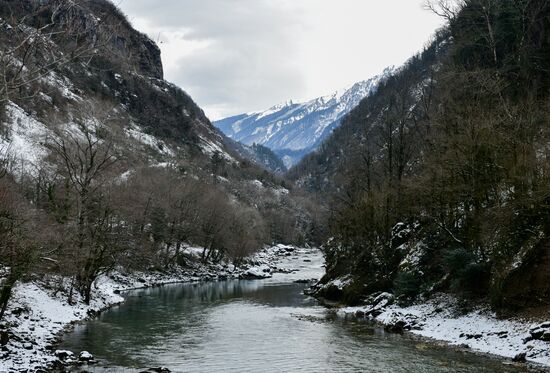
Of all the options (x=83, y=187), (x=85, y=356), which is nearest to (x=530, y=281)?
(x=85, y=356)

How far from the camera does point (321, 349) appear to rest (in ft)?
83.3

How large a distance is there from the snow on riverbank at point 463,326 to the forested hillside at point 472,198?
138cm

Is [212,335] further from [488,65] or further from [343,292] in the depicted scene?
[488,65]

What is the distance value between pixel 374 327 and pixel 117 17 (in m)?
27.1

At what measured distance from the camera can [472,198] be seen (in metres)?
34.1

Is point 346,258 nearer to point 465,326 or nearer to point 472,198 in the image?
point 472,198

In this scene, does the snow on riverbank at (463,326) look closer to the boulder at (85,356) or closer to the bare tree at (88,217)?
the boulder at (85,356)

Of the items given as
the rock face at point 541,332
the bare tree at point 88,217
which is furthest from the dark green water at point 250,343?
the bare tree at point 88,217

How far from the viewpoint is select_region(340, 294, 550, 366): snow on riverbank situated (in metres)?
22.7

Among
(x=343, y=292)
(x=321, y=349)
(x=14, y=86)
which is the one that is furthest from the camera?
(x=343, y=292)

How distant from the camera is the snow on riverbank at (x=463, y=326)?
2270 centimetres

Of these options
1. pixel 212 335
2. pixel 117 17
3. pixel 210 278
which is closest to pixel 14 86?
pixel 117 17

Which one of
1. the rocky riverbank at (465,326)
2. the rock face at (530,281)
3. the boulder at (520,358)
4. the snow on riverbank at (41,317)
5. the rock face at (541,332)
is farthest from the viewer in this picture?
the rock face at (530,281)

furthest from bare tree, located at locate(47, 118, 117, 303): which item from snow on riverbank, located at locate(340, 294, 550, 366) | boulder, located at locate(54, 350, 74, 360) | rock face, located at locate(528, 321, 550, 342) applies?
rock face, located at locate(528, 321, 550, 342)
